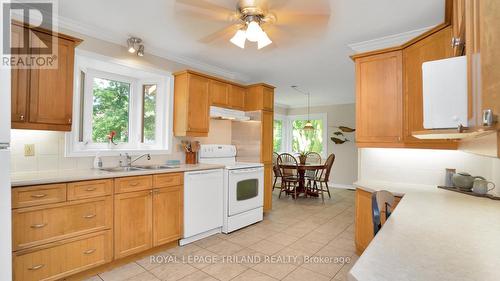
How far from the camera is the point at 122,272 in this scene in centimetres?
225

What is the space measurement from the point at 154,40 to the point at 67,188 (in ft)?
6.20

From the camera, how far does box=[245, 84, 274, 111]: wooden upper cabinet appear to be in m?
3.99

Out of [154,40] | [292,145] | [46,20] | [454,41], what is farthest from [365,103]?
[292,145]

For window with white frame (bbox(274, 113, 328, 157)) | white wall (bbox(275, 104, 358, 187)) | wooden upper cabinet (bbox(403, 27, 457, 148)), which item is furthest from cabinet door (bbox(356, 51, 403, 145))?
window with white frame (bbox(274, 113, 328, 157))

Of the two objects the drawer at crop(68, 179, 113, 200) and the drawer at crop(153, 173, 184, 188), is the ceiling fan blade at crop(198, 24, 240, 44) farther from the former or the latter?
the drawer at crop(68, 179, 113, 200)

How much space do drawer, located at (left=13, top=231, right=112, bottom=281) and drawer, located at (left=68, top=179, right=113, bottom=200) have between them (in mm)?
349

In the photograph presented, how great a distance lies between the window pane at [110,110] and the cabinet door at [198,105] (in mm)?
837

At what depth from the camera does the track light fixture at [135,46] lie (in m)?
2.83

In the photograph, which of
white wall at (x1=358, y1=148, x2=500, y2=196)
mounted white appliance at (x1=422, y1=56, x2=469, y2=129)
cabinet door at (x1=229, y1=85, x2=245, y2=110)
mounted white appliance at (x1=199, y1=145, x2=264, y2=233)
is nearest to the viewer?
mounted white appliance at (x1=422, y1=56, x2=469, y2=129)

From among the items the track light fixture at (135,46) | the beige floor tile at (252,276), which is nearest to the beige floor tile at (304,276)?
the beige floor tile at (252,276)

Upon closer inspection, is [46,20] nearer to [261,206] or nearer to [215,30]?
[215,30]

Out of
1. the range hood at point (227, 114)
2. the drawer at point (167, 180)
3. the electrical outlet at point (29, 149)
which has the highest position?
the range hood at point (227, 114)

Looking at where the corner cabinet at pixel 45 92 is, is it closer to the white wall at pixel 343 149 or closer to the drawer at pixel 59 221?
the drawer at pixel 59 221

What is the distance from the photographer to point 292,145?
25.7 ft
